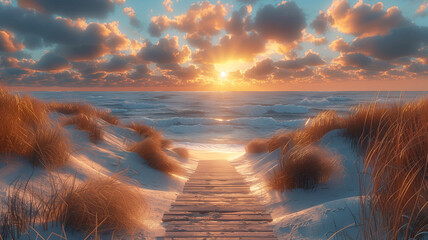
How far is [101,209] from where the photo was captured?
2.95 m

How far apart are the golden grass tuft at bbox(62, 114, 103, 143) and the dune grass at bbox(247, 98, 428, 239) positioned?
4.73 metres

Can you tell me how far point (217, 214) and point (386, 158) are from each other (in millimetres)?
2561

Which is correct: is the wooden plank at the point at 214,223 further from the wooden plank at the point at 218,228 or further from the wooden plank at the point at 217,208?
the wooden plank at the point at 217,208

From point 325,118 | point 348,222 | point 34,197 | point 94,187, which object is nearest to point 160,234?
point 94,187

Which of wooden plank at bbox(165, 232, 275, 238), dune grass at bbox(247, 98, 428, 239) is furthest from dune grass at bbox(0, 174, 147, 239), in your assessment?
dune grass at bbox(247, 98, 428, 239)

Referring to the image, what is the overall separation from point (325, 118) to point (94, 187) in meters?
6.04

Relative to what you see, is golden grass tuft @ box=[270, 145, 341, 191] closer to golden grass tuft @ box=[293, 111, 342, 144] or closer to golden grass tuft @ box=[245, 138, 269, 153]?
golden grass tuft @ box=[293, 111, 342, 144]

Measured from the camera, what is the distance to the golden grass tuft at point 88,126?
6806mm

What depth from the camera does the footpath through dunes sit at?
3476mm

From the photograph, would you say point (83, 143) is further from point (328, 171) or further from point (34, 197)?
point (328, 171)

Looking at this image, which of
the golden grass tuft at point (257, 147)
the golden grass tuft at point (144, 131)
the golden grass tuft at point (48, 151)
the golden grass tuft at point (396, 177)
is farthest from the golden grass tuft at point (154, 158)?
the golden grass tuft at point (396, 177)

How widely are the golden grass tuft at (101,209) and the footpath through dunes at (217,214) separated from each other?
0.61 metres

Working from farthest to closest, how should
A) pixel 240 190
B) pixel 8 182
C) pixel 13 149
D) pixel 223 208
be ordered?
pixel 240 190 → pixel 223 208 → pixel 13 149 → pixel 8 182

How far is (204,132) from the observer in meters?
26.9
